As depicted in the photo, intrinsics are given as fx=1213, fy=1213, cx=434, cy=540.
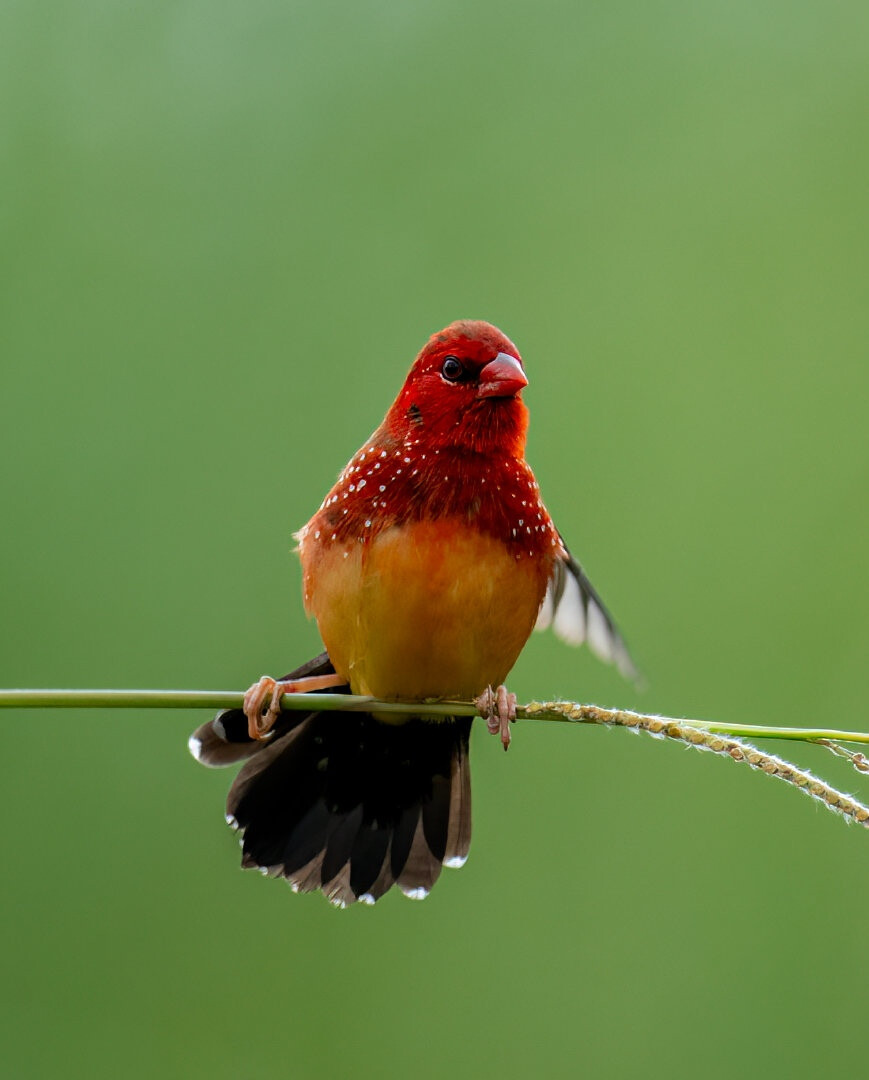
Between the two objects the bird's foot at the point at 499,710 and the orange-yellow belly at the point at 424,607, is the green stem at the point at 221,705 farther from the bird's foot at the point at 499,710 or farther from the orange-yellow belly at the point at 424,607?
the orange-yellow belly at the point at 424,607

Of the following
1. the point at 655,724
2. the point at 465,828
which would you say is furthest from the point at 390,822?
the point at 655,724

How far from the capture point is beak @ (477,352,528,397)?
231 centimetres

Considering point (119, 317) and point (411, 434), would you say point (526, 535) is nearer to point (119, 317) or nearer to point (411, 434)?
point (411, 434)

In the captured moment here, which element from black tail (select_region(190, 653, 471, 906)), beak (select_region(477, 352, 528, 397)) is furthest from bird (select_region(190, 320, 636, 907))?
black tail (select_region(190, 653, 471, 906))

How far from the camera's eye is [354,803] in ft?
9.93

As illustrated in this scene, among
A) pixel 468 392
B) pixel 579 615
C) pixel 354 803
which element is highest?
pixel 468 392

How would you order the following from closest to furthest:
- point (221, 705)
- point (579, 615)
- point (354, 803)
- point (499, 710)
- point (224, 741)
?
point (221, 705) < point (499, 710) < point (224, 741) < point (579, 615) < point (354, 803)

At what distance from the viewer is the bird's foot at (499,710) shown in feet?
7.46

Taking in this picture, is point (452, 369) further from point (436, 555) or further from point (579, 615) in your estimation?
point (579, 615)

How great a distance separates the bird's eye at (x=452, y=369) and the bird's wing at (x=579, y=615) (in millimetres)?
579

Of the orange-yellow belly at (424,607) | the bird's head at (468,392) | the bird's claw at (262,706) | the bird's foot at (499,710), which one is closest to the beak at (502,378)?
the bird's head at (468,392)

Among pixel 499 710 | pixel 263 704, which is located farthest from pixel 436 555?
pixel 263 704

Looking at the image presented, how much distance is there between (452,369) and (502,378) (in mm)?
130

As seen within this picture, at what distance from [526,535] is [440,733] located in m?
0.75
